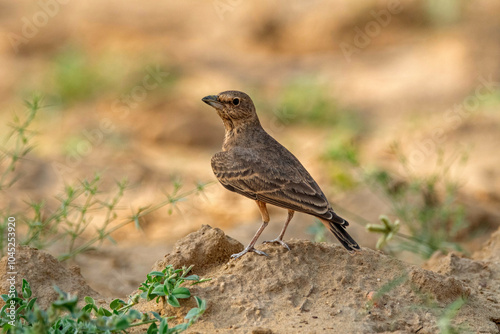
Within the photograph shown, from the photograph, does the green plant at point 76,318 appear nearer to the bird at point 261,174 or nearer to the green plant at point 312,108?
the bird at point 261,174

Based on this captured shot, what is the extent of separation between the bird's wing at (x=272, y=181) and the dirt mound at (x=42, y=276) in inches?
48.5

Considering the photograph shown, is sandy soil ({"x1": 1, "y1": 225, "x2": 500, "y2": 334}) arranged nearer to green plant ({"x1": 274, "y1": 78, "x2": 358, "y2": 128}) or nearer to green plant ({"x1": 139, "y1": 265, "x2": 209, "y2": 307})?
green plant ({"x1": 139, "y1": 265, "x2": 209, "y2": 307})

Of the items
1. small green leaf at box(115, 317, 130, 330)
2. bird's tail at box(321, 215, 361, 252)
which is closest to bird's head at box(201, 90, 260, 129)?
bird's tail at box(321, 215, 361, 252)

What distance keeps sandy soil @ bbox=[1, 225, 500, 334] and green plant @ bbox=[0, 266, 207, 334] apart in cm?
18

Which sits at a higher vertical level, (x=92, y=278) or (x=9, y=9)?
(x=9, y=9)

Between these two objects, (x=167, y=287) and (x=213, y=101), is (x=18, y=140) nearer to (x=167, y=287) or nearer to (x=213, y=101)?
(x=213, y=101)

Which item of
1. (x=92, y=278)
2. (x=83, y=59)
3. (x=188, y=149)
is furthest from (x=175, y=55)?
(x=92, y=278)

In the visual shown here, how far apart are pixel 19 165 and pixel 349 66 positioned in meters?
8.20

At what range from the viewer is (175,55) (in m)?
14.4

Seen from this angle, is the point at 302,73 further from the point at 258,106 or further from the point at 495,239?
the point at 495,239

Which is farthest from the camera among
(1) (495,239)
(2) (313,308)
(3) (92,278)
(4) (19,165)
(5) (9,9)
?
(5) (9,9)

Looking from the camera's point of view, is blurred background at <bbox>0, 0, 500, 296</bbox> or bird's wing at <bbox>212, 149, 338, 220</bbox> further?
blurred background at <bbox>0, 0, 500, 296</bbox>

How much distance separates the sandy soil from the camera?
362 centimetres

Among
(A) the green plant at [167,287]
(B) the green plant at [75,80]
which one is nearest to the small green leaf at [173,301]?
(A) the green plant at [167,287]
